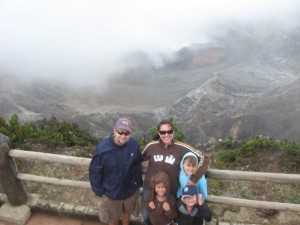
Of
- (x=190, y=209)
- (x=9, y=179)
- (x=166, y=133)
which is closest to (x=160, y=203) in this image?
(x=190, y=209)

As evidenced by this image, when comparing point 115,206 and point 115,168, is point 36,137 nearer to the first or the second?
point 115,206

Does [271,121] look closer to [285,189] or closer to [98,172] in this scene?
[285,189]

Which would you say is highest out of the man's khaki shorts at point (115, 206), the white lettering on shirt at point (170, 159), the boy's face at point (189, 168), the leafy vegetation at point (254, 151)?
the white lettering on shirt at point (170, 159)

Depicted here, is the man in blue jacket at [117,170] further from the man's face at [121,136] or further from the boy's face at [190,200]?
the boy's face at [190,200]

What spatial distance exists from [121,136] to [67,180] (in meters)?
1.48

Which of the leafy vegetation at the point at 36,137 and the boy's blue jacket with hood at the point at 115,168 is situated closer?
the boy's blue jacket with hood at the point at 115,168

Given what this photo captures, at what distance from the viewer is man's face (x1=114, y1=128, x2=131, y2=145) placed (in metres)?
3.97

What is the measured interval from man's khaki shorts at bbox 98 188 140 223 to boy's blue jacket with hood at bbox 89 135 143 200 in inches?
4.3

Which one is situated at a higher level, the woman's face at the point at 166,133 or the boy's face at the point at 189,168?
the woman's face at the point at 166,133

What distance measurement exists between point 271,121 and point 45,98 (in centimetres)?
2768

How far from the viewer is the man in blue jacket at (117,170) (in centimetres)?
407

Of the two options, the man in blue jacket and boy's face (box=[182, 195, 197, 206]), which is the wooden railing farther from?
boy's face (box=[182, 195, 197, 206])

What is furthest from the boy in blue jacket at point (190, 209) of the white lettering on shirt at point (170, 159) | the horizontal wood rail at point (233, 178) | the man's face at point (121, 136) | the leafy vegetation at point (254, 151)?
the leafy vegetation at point (254, 151)

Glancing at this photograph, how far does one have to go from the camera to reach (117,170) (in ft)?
13.6
